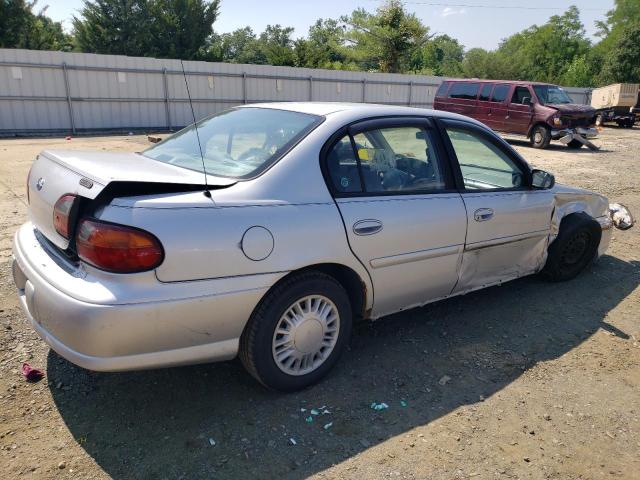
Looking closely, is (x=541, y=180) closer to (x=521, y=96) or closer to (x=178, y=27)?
(x=521, y=96)

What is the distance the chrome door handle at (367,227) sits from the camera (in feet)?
9.71

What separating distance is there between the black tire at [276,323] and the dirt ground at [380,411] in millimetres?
115

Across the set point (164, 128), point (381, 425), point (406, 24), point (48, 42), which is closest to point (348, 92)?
point (164, 128)

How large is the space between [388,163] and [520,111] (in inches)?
576

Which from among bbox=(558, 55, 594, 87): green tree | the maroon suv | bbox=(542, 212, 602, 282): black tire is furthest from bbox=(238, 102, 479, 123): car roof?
bbox=(558, 55, 594, 87): green tree

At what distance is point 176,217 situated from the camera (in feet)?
7.88

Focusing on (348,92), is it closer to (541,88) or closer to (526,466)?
(541,88)

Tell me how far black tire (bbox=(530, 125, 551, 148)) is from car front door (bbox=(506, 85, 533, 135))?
0.88 ft

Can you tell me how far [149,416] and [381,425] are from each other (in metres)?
1.25

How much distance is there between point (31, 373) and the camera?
118 inches

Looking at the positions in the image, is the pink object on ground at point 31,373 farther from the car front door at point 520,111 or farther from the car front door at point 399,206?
the car front door at point 520,111

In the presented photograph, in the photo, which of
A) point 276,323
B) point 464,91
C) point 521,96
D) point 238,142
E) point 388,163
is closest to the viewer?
point 276,323

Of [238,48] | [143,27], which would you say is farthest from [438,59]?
[143,27]

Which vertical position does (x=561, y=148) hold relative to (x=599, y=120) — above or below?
below
